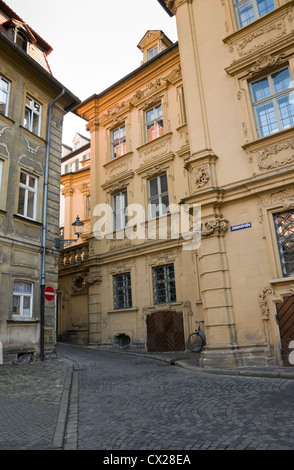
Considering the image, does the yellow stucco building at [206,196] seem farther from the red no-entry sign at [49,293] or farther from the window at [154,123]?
the red no-entry sign at [49,293]

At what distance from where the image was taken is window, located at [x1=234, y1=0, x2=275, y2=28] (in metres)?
11.2

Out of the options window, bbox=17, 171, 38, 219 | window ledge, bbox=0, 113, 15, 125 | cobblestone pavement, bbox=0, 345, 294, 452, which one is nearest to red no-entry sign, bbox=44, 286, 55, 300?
window, bbox=17, 171, 38, 219

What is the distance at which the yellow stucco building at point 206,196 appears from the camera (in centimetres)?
927

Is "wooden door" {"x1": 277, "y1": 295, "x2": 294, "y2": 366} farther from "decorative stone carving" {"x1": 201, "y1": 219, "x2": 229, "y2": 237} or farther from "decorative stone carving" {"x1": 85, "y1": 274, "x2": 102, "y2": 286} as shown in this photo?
"decorative stone carving" {"x1": 85, "y1": 274, "x2": 102, "y2": 286}

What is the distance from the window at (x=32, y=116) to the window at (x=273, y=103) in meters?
8.70

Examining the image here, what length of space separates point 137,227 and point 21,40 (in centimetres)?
941

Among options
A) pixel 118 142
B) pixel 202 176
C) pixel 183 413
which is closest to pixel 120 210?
pixel 118 142

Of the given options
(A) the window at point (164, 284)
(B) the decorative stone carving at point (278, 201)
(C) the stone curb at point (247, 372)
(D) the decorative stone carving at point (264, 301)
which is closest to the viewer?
(C) the stone curb at point (247, 372)

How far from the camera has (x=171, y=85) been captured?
1658 cm

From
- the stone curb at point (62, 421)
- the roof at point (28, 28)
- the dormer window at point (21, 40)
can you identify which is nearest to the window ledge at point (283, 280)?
the stone curb at point (62, 421)

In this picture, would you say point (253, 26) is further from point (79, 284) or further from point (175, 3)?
point (79, 284)

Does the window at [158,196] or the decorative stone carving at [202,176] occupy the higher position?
the window at [158,196]

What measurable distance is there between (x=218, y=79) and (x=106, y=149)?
8998 millimetres

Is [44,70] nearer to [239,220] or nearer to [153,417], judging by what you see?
[239,220]
